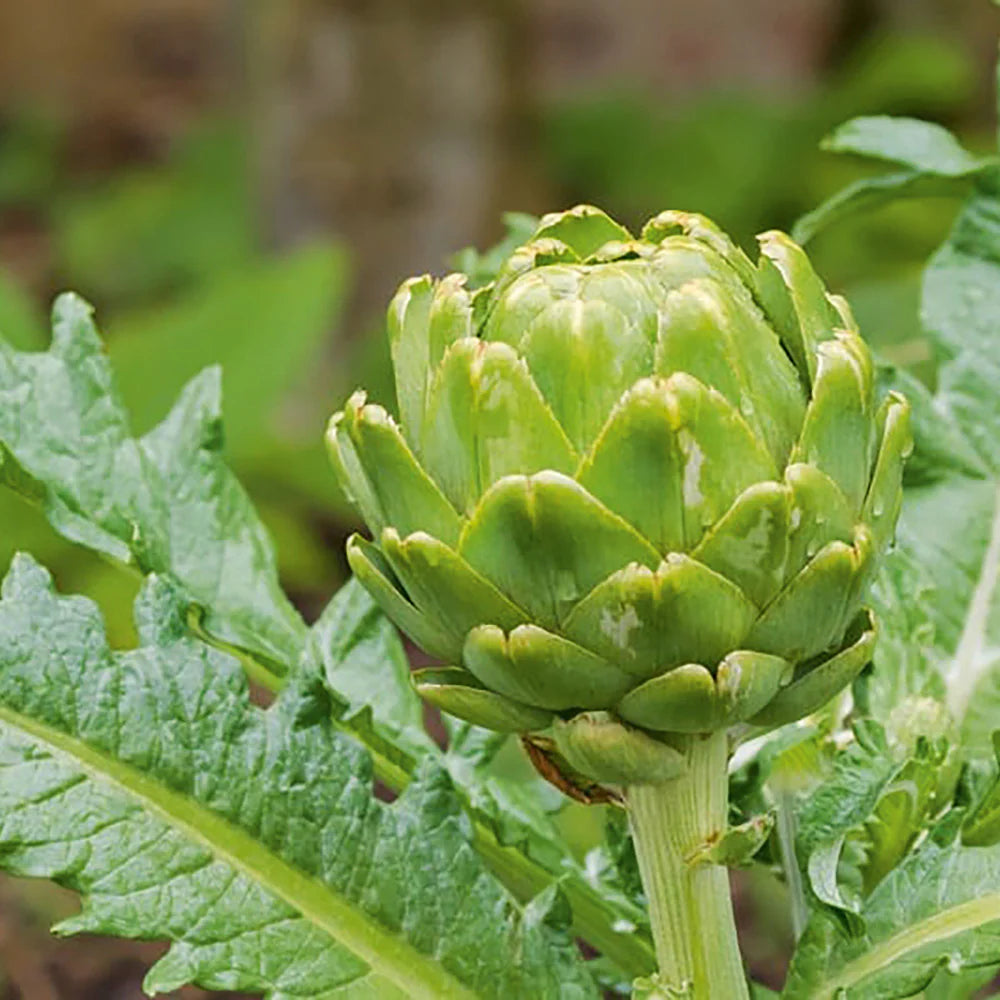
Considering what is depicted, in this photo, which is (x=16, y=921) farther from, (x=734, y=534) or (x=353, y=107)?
(x=353, y=107)

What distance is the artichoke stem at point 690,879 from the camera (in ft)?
2.84

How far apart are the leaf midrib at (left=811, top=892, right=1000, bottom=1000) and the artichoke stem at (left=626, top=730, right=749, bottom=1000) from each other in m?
0.05

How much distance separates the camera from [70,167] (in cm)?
605

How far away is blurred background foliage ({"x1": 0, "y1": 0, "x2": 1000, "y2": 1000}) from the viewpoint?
8.79ft

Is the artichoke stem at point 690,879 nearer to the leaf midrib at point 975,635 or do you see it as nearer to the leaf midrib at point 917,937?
the leaf midrib at point 917,937

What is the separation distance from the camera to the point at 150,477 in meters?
1.15

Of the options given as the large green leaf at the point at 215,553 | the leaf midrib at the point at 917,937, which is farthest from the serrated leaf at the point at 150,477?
the leaf midrib at the point at 917,937

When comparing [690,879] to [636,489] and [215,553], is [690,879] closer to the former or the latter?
[636,489]

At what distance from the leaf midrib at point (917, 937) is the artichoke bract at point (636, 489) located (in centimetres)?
15

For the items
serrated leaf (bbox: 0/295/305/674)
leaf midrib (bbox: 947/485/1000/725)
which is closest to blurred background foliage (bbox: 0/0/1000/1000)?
serrated leaf (bbox: 0/295/305/674)

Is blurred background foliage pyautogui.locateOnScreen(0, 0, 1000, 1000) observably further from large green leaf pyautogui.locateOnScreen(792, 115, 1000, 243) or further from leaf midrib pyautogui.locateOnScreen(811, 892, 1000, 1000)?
leaf midrib pyautogui.locateOnScreen(811, 892, 1000, 1000)

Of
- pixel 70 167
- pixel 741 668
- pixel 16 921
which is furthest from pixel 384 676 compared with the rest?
pixel 70 167

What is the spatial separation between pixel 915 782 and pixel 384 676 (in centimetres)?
34

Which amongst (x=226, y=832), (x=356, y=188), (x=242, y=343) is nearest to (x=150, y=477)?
(x=226, y=832)
